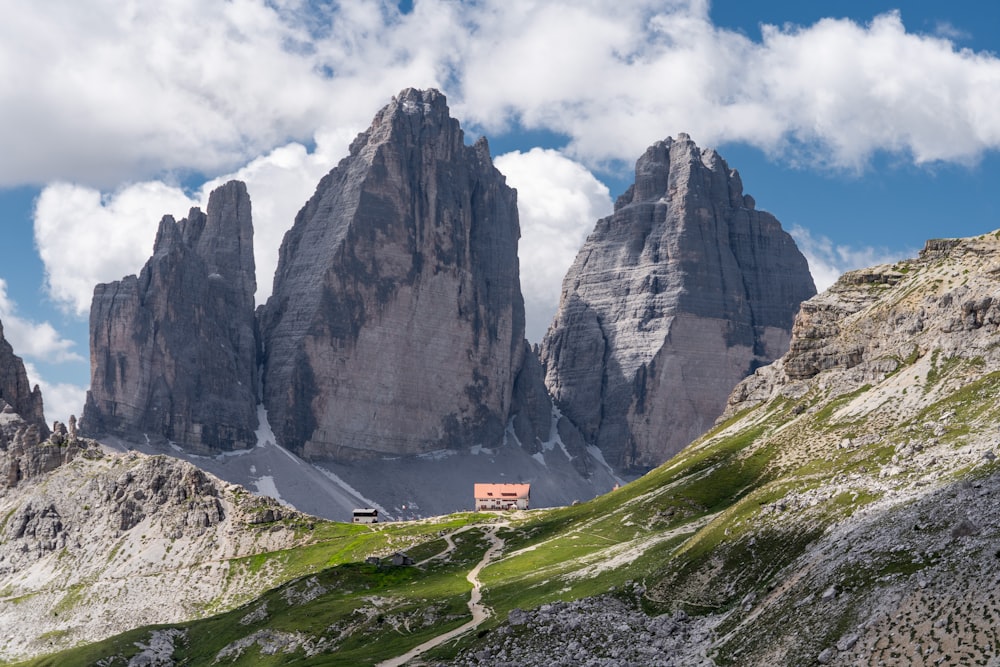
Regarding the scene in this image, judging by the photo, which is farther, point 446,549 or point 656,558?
point 446,549

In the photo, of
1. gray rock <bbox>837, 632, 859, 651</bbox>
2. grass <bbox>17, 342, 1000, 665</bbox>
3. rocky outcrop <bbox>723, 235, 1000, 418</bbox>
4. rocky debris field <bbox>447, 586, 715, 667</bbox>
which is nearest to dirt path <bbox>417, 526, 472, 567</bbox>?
grass <bbox>17, 342, 1000, 665</bbox>

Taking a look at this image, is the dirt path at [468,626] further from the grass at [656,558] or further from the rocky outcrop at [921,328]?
the rocky outcrop at [921,328]

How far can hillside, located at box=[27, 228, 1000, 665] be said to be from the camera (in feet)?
267

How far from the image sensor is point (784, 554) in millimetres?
101438

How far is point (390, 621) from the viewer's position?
132625 mm

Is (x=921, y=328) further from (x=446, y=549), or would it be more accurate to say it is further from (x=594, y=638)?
(x=594, y=638)

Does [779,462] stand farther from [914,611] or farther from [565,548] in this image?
[914,611]

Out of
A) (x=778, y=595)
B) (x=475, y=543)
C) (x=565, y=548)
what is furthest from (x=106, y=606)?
(x=778, y=595)

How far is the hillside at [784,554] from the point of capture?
81.4 metres

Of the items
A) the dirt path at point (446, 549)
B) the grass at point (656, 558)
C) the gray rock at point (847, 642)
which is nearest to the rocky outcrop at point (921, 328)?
the grass at point (656, 558)

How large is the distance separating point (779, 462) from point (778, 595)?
6473 cm

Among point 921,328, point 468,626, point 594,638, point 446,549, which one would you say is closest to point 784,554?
point 594,638

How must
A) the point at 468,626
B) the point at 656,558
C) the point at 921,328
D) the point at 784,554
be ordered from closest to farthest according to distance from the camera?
the point at 784,554, the point at 468,626, the point at 656,558, the point at 921,328

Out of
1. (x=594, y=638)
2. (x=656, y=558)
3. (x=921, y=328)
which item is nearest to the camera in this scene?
(x=594, y=638)
